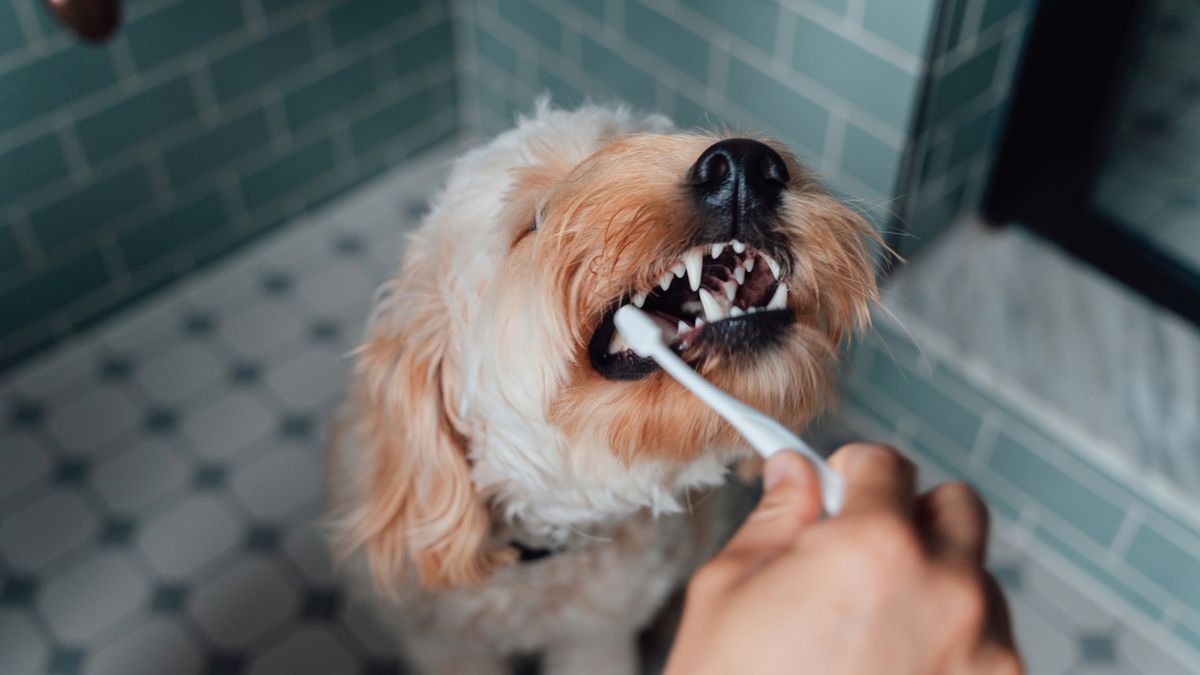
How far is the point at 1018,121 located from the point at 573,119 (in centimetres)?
87

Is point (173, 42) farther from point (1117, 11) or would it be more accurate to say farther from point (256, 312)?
point (1117, 11)

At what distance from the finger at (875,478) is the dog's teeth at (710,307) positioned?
28 centimetres

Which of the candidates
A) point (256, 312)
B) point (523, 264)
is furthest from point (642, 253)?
point (256, 312)

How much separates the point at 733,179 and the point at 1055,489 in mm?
991

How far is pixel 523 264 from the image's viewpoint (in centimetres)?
90

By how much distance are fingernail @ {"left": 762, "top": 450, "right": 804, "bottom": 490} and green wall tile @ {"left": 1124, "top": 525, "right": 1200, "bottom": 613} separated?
1.07 meters

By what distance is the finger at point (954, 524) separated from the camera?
563 millimetres

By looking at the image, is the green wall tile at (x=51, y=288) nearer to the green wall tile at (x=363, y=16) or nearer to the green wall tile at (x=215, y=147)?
the green wall tile at (x=215, y=147)

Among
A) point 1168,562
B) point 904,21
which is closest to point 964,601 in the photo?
point 904,21

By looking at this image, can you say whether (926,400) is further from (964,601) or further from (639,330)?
(964,601)

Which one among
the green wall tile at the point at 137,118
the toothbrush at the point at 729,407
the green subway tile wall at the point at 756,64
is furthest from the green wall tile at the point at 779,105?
the green wall tile at the point at 137,118

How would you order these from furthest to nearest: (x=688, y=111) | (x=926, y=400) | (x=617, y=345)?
(x=688, y=111) < (x=926, y=400) < (x=617, y=345)

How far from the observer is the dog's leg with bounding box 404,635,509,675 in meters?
1.31

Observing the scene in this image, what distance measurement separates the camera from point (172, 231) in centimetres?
192
